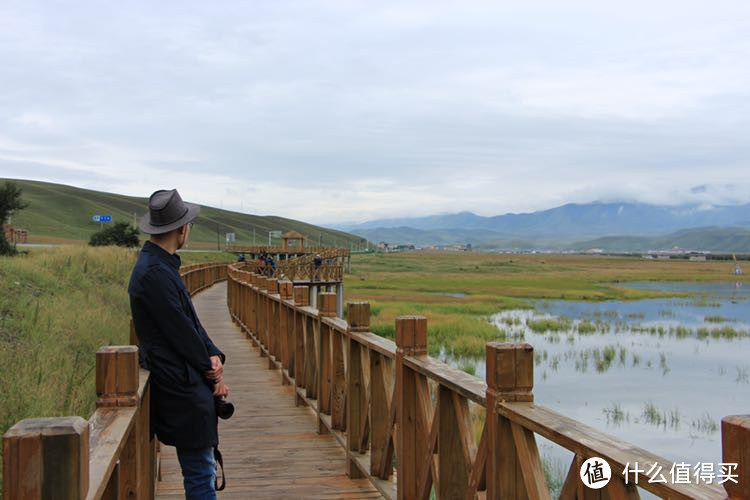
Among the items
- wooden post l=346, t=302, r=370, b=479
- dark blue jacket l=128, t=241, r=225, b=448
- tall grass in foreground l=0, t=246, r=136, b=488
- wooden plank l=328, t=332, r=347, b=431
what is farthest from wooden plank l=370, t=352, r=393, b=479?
tall grass in foreground l=0, t=246, r=136, b=488

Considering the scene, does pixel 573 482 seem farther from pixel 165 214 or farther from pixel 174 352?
pixel 165 214

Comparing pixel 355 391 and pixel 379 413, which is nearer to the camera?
pixel 379 413

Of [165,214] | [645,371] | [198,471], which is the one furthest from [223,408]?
[645,371]

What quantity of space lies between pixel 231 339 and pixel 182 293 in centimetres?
1041

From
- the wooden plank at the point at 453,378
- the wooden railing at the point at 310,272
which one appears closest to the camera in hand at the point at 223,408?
the wooden plank at the point at 453,378

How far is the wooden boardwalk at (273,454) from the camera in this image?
16.5ft

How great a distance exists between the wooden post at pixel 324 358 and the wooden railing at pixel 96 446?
2.44 m

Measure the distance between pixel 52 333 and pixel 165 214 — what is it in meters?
5.94

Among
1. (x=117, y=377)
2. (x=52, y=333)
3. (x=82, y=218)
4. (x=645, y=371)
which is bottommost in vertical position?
(x=645, y=371)

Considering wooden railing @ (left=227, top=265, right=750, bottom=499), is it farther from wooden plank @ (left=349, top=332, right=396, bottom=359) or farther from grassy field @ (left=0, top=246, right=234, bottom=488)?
grassy field @ (left=0, top=246, right=234, bottom=488)

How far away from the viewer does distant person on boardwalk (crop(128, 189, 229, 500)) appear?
3.31 metres

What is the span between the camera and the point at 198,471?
353cm

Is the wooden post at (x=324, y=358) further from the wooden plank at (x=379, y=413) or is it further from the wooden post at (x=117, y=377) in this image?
the wooden post at (x=117, y=377)

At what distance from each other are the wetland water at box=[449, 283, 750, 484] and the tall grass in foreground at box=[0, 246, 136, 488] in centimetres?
441
